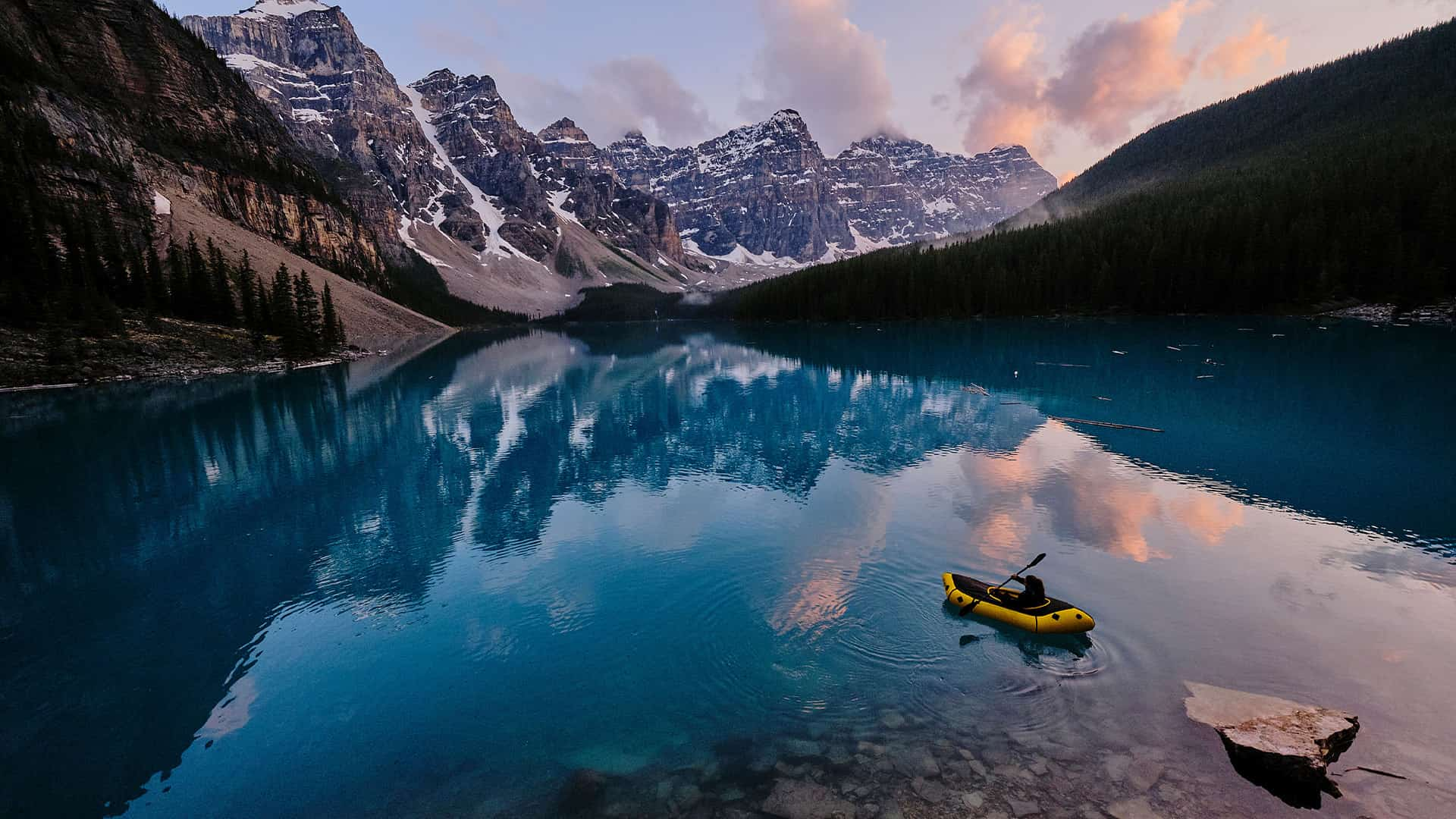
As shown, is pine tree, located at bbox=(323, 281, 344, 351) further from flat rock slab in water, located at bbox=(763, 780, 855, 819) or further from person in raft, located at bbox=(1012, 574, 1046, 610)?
person in raft, located at bbox=(1012, 574, 1046, 610)

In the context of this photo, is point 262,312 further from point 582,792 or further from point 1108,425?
point 1108,425

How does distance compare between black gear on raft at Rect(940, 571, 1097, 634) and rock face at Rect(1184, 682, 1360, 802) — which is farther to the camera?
black gear on raft at Rect(940, 571, 1097, 634)

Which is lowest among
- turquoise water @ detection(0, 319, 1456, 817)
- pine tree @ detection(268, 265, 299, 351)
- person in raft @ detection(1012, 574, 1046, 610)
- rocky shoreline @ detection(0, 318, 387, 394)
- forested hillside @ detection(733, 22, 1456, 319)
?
turquoise water @ detection(0, 319, 1456, 817)

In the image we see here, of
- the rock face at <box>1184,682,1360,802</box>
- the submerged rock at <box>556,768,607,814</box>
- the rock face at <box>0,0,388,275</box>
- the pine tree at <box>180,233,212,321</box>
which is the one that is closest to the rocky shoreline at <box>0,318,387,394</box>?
the pine tree at <box>180,233,212,321</box>

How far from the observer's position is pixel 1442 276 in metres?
79.2

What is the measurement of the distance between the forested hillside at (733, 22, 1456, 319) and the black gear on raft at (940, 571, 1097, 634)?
111313 mm

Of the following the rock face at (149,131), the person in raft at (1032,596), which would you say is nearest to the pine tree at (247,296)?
the rock face at (149,131)

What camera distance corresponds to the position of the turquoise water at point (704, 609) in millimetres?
9789

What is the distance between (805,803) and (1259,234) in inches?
5195

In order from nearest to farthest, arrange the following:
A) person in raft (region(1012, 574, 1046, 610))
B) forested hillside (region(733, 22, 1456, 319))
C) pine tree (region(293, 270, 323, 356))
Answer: person in raft (region(1012, 574, 1046, 610))
pine tree (region(293, 270, 323, 356))
forested hillside (region(733, 22, 1456, 319))

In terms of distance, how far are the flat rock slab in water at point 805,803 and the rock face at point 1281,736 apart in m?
6.25

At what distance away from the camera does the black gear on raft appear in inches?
513

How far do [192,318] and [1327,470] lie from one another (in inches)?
A: 4160

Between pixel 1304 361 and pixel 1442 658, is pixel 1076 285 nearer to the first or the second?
pixel 1304 361
